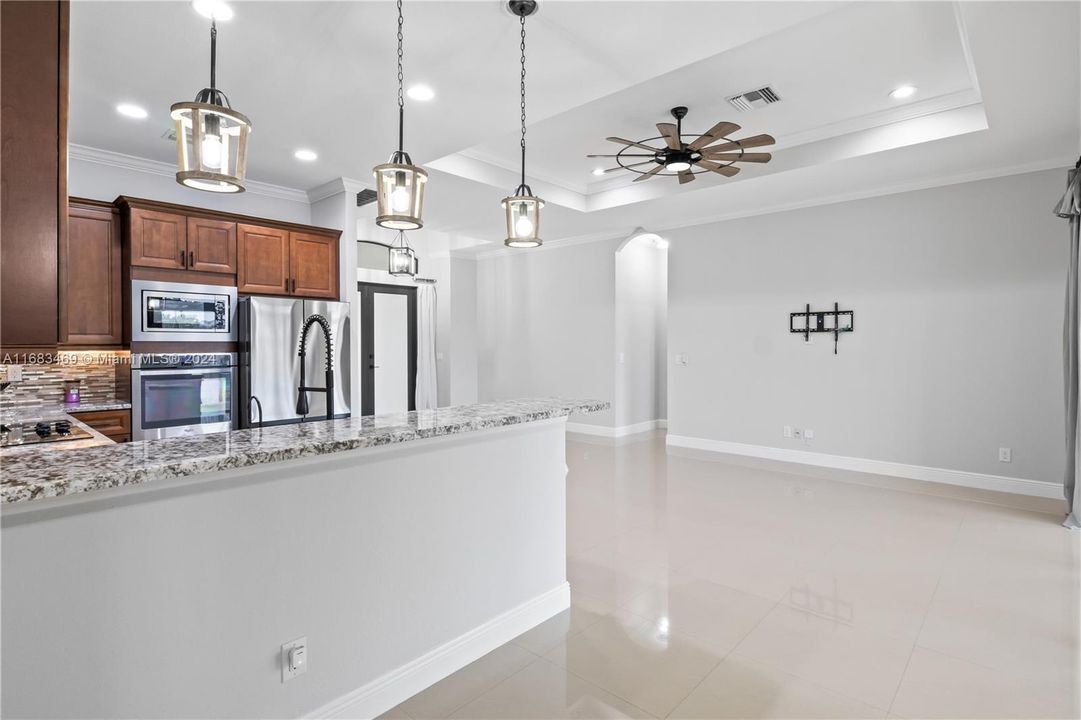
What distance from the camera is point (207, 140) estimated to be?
1.56m

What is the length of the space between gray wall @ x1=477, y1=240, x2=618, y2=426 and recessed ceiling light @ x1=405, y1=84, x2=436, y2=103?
4.52 meters

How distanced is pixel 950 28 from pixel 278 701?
4.42 m

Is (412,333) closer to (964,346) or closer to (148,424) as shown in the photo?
(148,424)

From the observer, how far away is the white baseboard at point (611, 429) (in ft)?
25.6

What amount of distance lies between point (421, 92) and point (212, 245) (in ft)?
7.21

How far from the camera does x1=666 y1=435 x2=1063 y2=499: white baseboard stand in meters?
4.79

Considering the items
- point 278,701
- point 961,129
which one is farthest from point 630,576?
point 961,129

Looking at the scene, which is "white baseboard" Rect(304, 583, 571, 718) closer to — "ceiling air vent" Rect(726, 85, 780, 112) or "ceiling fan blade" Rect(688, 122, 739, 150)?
"ceiling fan blade" Rect(688, 122, 739, 150)

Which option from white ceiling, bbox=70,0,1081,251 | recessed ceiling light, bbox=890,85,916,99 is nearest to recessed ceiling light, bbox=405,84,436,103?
white ceiling, bbox=70,0,1081,251

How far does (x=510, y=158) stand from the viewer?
208 inches

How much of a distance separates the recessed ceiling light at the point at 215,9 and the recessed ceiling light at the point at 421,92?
3.17ft

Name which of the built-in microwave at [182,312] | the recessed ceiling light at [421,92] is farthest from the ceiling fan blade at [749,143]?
the built-in microwave at [182,312]

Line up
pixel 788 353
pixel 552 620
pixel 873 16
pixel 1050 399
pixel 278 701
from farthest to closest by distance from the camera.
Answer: pixel 788 353 → pixel 1050 399 → pixel 873 16 → pixel 552 620 → pixel 278 701

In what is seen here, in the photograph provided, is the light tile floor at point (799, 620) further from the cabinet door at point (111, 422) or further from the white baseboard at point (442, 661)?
the cabinet door at point (111, 422)
